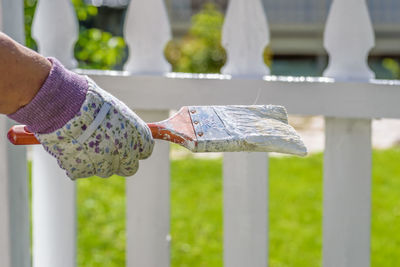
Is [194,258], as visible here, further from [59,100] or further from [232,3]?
[59,100]

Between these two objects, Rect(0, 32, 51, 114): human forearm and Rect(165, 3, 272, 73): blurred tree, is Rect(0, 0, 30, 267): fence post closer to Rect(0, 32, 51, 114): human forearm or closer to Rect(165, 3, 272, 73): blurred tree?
Rect(0, 32, 51, 114): human forearm

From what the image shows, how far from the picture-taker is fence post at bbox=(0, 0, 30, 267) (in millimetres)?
1661

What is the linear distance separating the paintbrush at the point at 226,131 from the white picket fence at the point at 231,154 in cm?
34

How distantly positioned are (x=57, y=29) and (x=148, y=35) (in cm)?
28

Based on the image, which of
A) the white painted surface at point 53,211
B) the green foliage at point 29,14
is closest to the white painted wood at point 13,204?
the white painted surface at point 53,211

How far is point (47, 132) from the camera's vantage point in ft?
3.98

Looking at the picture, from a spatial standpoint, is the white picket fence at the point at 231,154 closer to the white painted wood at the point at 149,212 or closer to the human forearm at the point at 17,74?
the white painted wood at the point at 149,212

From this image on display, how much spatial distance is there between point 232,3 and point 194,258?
1758 mm

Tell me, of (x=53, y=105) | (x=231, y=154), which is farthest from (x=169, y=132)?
(x=231, y=154)

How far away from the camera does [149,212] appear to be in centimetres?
185

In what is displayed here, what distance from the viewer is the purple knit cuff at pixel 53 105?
3.89ft

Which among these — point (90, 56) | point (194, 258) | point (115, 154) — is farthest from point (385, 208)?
point (115, 154)

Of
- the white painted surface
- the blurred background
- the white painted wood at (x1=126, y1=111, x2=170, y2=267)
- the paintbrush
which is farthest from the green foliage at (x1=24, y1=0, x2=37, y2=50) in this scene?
the blurred background

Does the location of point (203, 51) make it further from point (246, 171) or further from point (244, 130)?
point (244, 130)
